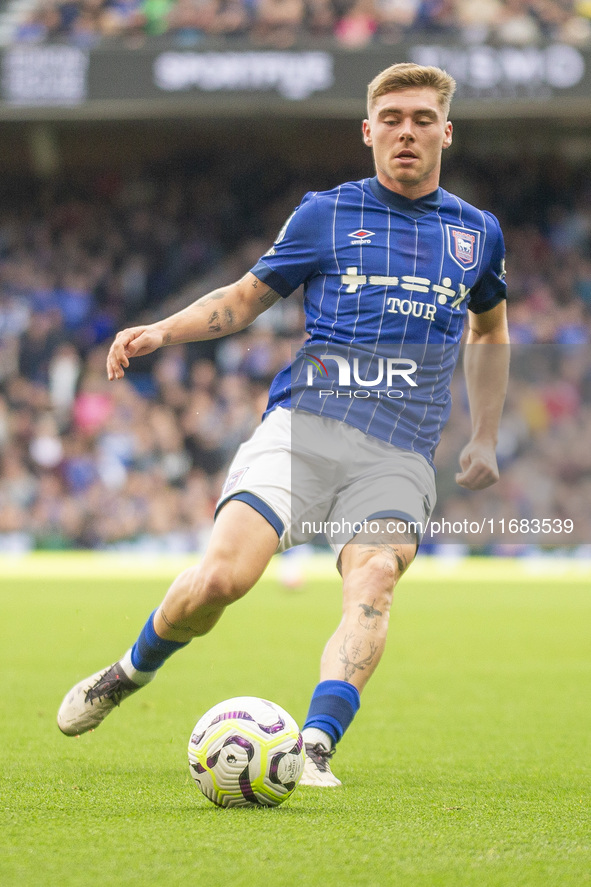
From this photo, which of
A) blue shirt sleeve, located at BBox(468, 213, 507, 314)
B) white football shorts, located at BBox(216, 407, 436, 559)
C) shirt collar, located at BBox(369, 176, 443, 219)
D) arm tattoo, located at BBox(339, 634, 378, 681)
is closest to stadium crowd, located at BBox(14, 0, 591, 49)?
blue shirt sleeve, located at BBox(468, 213, 507, 314)

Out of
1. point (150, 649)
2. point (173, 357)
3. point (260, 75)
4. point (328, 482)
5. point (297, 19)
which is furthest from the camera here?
point (173, 357)

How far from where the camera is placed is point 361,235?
3846 mm

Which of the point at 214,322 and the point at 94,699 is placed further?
the point at 94,699

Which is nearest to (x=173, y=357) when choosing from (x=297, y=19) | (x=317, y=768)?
(x=297, y=19)

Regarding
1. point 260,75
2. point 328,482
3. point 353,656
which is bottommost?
point 353,656

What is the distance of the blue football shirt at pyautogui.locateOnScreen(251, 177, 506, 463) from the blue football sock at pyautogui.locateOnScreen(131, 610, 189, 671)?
2.83ft

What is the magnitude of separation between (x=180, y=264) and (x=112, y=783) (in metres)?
16.9

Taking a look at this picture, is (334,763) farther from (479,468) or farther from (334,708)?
(479,468)

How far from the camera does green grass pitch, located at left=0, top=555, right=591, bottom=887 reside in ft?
8.07

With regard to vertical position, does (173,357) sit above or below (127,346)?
below

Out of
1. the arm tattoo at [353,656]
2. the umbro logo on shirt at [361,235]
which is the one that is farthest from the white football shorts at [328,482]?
the umbro logo on shirt at [361,235]

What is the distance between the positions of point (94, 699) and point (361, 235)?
6.10ft

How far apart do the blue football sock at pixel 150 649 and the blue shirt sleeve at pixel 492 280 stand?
63.3 inches

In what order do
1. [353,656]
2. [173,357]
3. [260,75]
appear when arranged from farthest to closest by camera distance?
1. [173,357]
2. [260,75]
3. [353,656]
